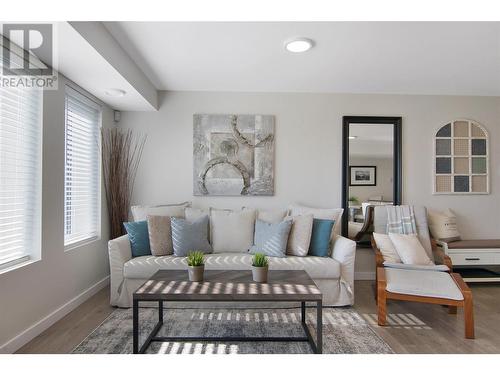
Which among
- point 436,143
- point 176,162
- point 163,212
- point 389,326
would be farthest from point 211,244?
A: point 436,143

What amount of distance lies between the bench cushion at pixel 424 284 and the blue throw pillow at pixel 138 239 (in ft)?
7.71

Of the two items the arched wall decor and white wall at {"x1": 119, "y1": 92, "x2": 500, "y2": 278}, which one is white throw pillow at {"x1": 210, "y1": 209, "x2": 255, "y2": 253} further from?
the arched wall decor

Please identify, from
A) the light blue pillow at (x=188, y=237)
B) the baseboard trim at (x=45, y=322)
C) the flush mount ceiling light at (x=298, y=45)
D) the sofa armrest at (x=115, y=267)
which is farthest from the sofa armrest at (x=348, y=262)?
the baseboard trim at (x=45, y=322)

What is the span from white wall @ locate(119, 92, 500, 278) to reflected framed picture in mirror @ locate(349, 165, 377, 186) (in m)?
0.19

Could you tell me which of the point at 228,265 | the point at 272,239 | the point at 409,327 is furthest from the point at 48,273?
the point at 409,327

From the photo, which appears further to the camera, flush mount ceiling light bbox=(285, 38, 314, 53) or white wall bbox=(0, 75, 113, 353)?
A: flush mount ceiling light bbox=(285, 38, 314, 53)

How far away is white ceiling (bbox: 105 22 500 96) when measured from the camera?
238cm

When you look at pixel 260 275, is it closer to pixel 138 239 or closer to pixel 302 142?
pixel 138 239

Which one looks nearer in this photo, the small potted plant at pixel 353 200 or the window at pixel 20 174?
the window at pixel 20 174

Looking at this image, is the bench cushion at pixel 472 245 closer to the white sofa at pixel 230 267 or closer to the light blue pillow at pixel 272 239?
the white sofa at pixel 230 267

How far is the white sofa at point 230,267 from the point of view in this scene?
2928 millimetres

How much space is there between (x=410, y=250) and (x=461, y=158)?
1.83 m

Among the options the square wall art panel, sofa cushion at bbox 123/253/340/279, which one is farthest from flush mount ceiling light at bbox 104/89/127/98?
sofa cushion at bbox 123/253/340/279

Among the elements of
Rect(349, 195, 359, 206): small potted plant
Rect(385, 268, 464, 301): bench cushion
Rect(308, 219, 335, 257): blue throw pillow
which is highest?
Rect(349, 195, 359, 206): small potted plant
